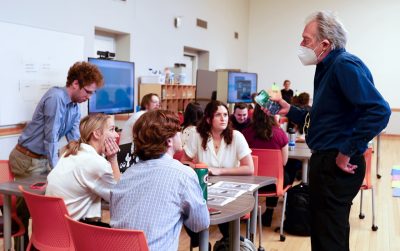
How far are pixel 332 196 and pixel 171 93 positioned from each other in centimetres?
569

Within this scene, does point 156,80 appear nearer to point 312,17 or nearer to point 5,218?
point 5,218

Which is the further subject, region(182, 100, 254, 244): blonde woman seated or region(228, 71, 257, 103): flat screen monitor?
region(228, 71, 257, 103): flat screen monitor

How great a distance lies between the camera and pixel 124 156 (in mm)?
2906

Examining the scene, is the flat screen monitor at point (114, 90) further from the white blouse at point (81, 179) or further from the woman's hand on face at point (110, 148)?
the white blouse at point (81, 179)

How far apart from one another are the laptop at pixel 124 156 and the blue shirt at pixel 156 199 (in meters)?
0.95

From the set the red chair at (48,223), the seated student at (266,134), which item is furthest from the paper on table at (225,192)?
the seated student at (266,134)

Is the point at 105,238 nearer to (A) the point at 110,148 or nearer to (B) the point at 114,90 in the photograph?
(A) the point at 110,148

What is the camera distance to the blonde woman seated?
11.5ft

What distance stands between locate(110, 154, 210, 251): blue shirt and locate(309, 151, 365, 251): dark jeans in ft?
2.02

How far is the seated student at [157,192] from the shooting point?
1819 millimetres

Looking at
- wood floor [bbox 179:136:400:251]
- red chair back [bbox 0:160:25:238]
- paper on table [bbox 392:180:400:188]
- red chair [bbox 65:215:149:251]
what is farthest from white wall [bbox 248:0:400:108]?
red chair [bbox 65:215:149:251]

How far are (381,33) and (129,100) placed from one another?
904 cm

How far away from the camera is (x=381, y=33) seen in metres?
12.6

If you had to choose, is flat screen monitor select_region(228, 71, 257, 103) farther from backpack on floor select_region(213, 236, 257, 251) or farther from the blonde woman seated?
backpack on floor select_region(213, 236, 257, 251)
